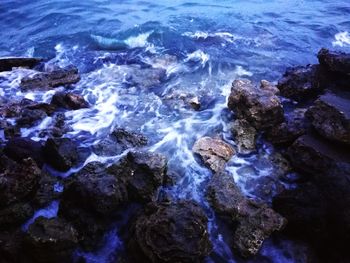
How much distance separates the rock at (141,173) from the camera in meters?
4.77

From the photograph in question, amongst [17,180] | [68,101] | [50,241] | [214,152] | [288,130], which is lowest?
[214,152]

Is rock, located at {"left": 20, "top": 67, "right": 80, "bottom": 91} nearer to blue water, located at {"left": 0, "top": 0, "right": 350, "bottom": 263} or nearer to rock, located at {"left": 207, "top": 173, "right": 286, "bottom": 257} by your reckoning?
blue water, located at {"left": 0, "top": 0, "right": 350, "bottom": 263}

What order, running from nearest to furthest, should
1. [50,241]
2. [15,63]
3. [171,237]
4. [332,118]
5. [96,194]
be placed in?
[50,241] < [171,237] < [96,194] < [332,118] < [15,63]

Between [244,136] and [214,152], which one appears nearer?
[214,152]

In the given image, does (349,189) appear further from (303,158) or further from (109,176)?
(109,176)

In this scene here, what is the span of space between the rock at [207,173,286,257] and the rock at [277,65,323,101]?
310 cm

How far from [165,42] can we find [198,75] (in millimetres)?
2578

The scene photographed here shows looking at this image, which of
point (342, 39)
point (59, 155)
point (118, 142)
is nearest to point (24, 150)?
point (59, 155)

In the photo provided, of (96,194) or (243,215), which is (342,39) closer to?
A: (243,215)

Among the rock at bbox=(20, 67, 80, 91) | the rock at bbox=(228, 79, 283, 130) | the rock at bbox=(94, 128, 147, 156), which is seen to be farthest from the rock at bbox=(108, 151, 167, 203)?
the rock at bbox=(20, 67, 80, 91)

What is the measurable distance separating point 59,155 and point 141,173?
4.72 ft

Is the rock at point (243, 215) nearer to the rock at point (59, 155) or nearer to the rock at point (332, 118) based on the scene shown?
the rock at point (332, 118)

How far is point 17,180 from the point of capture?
174 inches

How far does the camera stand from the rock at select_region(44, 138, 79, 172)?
17.4ft
